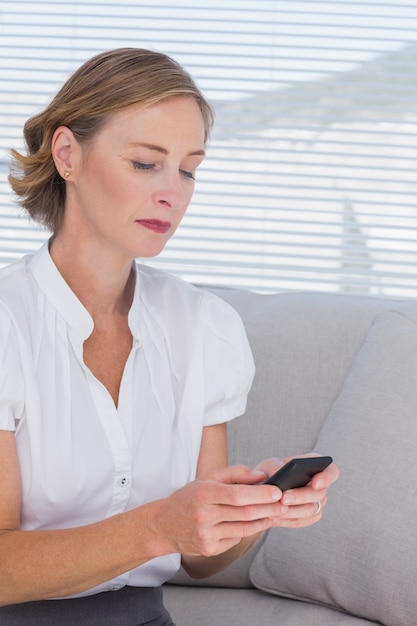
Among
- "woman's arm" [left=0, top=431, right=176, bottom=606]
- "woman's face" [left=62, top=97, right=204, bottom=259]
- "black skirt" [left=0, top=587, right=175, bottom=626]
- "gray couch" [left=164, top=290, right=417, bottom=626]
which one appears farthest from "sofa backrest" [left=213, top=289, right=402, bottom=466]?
"woman's arm" [left=0, top=431, right=176, bottom=606]

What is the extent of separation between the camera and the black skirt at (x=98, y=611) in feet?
4.89

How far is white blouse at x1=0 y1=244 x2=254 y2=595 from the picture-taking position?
59.5 inches

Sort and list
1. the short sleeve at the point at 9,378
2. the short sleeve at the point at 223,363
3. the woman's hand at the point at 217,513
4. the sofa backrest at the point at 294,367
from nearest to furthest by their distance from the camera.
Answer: the woman's hand at the point at 217,513 → the short sleeve at the point at 9,378 → the short sleeve at the point at 223,363 → the sofa backrest at the point at 294,367

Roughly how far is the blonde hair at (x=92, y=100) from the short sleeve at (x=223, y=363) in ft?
1.09

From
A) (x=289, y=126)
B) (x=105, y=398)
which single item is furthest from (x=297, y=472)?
(x=289, y=126)

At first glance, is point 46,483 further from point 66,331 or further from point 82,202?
point 82,202

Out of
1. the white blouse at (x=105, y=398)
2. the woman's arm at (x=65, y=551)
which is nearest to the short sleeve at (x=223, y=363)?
the white blouse at (x=105, y=398)

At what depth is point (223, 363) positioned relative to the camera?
1.77 metres

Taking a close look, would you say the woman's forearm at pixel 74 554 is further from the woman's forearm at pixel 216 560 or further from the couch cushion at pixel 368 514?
the couch cushion at pixel 368 514

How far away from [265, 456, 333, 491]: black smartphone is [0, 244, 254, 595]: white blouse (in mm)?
366

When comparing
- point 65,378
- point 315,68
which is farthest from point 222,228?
point 65,378

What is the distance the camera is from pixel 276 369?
2.08 meters

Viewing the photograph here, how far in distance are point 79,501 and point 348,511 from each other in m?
0.54

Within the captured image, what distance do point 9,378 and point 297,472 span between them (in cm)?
47
